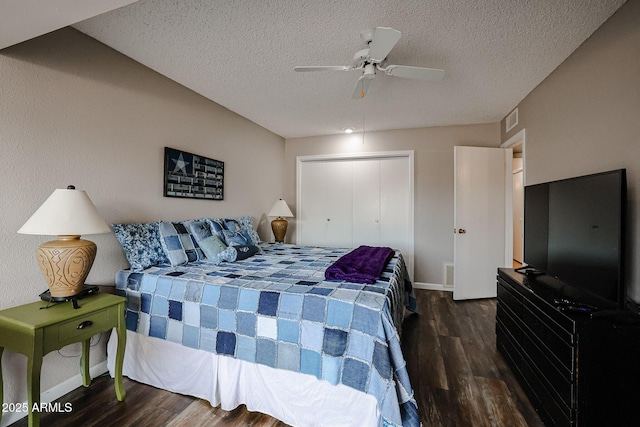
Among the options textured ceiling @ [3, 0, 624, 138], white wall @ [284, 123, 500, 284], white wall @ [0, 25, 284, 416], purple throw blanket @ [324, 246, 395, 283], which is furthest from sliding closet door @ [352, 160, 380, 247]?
white wall @ [0, 25, 284, 416]

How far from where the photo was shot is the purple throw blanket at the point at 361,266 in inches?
73.2

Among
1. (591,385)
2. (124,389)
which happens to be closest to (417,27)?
(591,385)

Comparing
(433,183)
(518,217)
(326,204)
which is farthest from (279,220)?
(518,217)

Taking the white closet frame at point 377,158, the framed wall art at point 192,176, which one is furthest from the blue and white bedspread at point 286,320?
the white closet frame at point 377,158

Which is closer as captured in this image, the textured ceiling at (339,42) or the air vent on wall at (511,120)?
the textured ceiling at (339,42)

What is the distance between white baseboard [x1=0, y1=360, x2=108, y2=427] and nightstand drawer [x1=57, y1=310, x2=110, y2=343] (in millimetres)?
648

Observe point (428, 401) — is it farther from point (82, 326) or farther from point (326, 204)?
point (326, 204)

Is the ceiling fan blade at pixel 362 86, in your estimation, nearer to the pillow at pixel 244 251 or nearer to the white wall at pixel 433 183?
the pillow at pixel 244 251

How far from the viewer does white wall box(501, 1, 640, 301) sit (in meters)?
1.55

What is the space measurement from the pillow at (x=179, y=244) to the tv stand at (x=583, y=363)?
8.26 ft

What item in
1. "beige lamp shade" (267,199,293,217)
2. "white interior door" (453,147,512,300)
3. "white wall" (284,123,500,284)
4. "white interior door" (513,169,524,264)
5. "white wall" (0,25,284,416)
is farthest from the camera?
"white interior door" (513,169,524,264)

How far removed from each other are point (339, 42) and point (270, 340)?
82.1 inches

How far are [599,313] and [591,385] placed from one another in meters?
0.34

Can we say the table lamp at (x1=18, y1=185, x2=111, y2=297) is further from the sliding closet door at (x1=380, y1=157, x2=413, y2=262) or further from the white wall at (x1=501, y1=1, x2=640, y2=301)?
the sliding closet door at (x1=380, y1=157, x2=413, y2=262)
